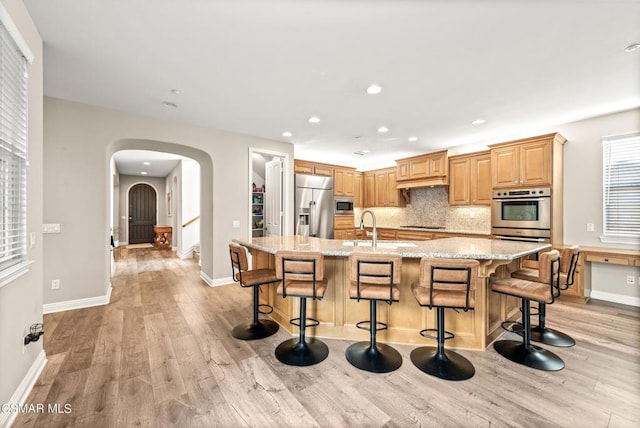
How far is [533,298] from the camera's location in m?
2.29

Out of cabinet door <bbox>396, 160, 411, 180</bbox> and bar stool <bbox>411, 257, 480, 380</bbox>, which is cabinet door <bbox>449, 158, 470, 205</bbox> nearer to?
cabinet door <bbox>396, 160, 411, 180</bbox>

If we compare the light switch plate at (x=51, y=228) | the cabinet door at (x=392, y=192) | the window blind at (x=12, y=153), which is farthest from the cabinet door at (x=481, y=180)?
the light switch plate at (x=51, y=228)

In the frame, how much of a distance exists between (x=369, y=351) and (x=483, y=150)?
14.5ft

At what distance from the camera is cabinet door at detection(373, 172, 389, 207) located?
6.74 metres

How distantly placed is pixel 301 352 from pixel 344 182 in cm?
489

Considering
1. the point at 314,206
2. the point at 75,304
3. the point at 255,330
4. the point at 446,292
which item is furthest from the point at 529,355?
the point at 75,304

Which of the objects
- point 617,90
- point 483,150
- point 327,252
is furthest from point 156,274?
point 617,90

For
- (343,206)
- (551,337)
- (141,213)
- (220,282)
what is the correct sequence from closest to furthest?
(551,337) → (220,282) → (343,206) → (141,213)

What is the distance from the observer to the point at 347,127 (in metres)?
4.49

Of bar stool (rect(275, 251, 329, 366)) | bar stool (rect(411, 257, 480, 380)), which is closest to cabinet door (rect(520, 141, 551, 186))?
bar stool (rect(411, 257, 480, 380))

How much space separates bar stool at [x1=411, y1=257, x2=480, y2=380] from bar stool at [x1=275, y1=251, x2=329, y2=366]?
0.81m

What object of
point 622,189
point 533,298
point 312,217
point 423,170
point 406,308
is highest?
point 423,170

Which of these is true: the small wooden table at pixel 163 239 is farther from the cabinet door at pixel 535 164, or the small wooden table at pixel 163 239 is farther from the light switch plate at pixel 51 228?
the cabinet door at pixel 535 164

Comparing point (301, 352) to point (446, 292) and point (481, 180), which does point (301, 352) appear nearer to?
point (446, 292)
